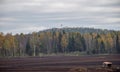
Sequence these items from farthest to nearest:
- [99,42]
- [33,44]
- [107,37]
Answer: [107,37]
[99,42]
[33,44]

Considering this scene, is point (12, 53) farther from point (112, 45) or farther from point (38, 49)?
point (112, 45)

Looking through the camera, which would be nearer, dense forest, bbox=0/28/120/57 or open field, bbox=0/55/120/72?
open field, bbox=0/55/120/72

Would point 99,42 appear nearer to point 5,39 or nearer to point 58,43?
point 58,43

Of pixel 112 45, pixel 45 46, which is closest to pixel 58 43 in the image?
pixel 45 46

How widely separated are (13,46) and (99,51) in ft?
105

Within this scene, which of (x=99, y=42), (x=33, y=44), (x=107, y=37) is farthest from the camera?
(x=107, y=37)

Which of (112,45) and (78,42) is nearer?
(78,42)

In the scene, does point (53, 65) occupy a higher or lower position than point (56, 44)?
lower

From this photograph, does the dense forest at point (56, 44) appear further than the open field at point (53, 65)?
Yes

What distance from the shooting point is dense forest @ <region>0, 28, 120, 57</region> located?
11619cm

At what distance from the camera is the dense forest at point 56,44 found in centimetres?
11619

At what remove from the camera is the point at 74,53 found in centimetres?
12050

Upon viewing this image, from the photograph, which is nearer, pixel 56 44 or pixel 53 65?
pixel 53 65

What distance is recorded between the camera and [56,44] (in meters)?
130
